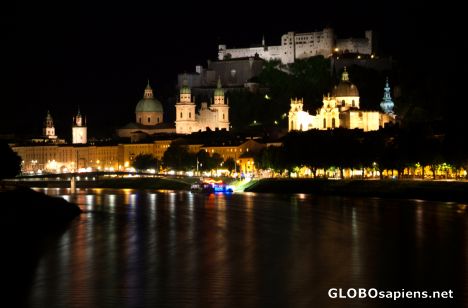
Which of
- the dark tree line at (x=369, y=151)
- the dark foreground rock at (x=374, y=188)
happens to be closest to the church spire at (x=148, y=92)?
the dark tree line at (x=369, y=151)

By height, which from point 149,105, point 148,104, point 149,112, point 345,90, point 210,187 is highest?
point 148,104

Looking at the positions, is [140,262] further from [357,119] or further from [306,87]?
[306,87]

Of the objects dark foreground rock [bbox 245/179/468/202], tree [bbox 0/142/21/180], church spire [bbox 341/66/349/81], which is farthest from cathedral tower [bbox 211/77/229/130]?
tree [bbox 0/142/21/180]

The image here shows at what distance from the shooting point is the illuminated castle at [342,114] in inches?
3846

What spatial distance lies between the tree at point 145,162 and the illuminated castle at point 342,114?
17167 millimetres

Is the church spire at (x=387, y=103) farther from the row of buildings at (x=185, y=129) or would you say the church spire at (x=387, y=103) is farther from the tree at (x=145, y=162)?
the tree at (x=145, y=162)

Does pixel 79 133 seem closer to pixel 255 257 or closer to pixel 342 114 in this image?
pixel 342 114

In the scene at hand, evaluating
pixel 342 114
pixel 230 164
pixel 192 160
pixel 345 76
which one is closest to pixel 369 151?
pixel 342 114

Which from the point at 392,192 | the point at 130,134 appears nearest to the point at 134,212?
the point at 392,192

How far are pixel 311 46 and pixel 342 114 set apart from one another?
2120cm

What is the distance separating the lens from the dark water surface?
89.2 ft

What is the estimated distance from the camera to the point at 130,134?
13200 centimetres

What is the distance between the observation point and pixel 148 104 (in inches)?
5379

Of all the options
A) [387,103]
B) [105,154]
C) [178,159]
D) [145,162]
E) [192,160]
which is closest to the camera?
[387,103]
